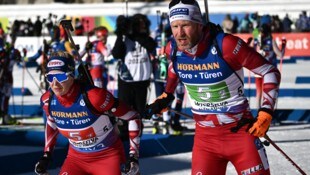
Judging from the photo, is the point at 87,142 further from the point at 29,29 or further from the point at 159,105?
the point at 29,29

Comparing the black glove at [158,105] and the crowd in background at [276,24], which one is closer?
the black glove at [158,105]

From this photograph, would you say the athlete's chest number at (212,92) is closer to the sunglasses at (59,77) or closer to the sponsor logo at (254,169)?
the sponsor logo at (254,169)

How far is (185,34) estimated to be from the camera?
5434 millimetres

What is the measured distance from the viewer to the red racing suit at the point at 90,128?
605cm

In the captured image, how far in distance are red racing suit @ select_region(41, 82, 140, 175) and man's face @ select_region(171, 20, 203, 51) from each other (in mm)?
946

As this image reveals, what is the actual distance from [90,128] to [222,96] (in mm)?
1220

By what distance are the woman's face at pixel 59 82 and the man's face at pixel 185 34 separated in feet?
3.54

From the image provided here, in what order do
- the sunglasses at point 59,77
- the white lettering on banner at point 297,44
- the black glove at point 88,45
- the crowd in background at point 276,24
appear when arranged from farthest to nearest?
the crowd in background at point 276,24 → the white lettering on banner at point 297,44 → the black glove at point 88,45 → the sunglasses at point 59,77

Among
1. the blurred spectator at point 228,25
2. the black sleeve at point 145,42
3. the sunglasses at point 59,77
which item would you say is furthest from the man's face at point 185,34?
the blurred spectator at point 228,25

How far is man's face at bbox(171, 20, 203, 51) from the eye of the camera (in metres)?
5.41

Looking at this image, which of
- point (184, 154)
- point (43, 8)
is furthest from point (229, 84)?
point (43, 8)

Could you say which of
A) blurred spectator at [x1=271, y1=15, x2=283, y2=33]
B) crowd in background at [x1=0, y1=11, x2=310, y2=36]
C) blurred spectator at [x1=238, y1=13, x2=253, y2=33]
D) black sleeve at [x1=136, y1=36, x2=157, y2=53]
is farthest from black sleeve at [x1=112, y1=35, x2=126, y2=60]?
blurred spectator at [x1=238, y1=13, x2=253, y2=33]

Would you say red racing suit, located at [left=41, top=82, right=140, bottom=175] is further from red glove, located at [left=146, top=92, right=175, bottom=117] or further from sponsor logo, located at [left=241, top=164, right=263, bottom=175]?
sponsor logo, located at [left=241, top=164, right=263, bottom=175]

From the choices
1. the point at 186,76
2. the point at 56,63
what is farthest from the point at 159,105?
the point at 56,63
